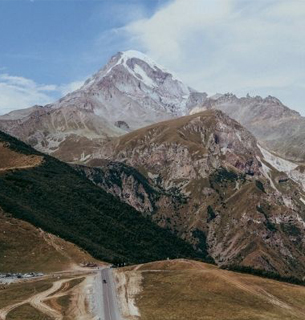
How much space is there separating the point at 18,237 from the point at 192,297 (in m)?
97.9

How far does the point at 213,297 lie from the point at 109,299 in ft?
80.0

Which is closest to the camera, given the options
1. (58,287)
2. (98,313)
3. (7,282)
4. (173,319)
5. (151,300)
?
(173,319)

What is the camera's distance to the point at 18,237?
195125mm

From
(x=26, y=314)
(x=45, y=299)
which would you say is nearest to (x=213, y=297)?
(x=45, y=299)

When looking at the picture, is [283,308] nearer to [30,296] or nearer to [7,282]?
[30,296]

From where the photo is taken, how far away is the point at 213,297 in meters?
118

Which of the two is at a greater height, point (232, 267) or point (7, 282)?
point (232, 267)

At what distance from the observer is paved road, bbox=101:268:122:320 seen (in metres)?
108

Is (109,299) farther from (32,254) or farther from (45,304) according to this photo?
(32,254)

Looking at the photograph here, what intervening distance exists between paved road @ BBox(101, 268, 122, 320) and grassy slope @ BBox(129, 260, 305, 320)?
5.54 metres

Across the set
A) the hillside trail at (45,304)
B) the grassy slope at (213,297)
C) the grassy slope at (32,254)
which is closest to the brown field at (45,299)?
the hillside trail at (45,304)

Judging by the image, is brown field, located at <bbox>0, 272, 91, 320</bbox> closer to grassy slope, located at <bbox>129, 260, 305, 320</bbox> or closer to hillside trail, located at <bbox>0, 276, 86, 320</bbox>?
hillside trail, located at <bbox>0, 276, 86, 320</bbox>

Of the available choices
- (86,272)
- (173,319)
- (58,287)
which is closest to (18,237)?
(86,272)

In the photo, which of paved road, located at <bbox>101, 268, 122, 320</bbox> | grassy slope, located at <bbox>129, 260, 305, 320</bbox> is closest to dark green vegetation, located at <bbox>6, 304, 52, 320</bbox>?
paved road, located at <bbox>101, 268, 122, 320</bbox>
